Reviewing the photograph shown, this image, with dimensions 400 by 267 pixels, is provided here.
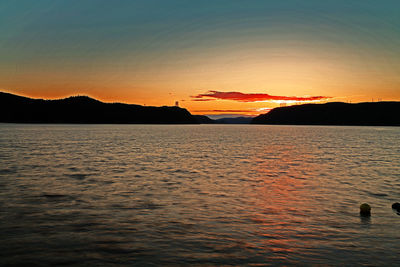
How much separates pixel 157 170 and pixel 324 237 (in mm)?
21599

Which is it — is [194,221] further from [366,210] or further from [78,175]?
[78,175]

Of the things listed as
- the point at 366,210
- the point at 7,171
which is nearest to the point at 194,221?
the point at 366,210

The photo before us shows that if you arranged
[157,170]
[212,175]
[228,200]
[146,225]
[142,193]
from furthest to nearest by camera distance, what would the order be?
1. [157,170]
2. [212,175]
3. [142,193]
4. [228,200]
5. [146,225]

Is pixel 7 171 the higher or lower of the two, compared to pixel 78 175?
higher

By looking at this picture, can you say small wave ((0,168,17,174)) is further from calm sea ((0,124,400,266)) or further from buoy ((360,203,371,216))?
buoy ((360,203,371,216))

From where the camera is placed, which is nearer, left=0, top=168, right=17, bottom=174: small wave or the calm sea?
the calm sea

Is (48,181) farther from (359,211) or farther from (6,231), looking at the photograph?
A: (359,211)

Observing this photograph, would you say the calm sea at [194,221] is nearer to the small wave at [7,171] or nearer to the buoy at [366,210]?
the buoy at [366,210]

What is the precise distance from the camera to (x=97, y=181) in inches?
955

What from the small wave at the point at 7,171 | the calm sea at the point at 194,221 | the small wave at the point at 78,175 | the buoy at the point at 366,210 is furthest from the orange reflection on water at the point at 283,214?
the small wave at the point at 7,171

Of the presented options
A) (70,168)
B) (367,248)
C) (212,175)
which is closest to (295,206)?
(367,248)

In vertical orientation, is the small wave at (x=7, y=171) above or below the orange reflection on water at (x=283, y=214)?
above

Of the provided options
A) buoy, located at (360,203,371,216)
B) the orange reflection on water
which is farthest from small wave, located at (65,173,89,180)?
buoy, located at (360,203,371,216)

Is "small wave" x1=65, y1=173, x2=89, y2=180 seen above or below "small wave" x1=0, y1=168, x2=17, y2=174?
below
